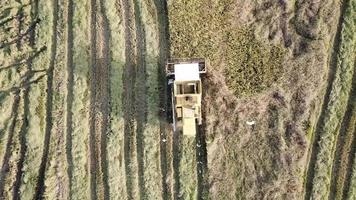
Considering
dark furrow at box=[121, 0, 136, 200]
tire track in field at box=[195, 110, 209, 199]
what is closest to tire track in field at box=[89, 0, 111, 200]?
dark furrow at box=[121, 0, 136, 200]

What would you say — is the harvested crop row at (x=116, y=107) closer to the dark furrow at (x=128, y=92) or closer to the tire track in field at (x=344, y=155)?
the dark furrow at (x=128, y=92)

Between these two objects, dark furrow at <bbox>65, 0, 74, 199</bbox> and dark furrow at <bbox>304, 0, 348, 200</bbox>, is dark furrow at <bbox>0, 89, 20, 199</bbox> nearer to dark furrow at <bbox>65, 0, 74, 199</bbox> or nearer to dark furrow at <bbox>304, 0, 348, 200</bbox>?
dark furrow at <bbox>65, 0, 74, 199</bbox>

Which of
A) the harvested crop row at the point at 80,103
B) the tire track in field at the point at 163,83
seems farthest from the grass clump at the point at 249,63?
the harvested crop row at the point at 80,103

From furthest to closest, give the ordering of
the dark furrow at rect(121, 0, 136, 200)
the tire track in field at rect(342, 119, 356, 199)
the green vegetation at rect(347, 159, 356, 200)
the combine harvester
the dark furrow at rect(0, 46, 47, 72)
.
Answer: the dark furrow at rect(0, 46, 47, 72), the dark furrow at rect(121, 0, 136, 200), the tire track in field at rect(342, 119, 356, 199), the green vegetation at rect(347, 159, 356, 200), the combine harvester

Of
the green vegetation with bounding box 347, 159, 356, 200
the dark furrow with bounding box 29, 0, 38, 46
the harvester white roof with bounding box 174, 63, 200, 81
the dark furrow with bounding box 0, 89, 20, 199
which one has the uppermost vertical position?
the dark furrow with bounding box 29, 0, 38, 46

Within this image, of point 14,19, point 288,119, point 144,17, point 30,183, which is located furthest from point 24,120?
point 288,119

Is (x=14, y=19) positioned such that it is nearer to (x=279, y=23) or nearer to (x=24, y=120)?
(x=24, y=120)
